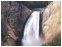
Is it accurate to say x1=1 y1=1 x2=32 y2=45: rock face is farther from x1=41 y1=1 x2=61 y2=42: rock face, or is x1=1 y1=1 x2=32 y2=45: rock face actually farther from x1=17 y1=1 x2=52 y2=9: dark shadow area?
x1=41 y1=1 x2=61 y2=42: rock face

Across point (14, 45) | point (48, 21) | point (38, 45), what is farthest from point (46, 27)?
point (14, 45)

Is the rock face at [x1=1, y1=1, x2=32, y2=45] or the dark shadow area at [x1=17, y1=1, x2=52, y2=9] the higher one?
the dark shadow area at [x1=17, y1=1, x2=52, y2=9]

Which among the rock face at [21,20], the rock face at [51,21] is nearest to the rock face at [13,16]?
the rock face at [21,20]

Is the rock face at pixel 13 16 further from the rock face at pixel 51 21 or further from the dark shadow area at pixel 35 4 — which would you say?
the rock face at pixel 51 21

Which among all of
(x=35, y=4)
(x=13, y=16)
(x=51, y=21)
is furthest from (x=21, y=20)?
(x=51, y=21)

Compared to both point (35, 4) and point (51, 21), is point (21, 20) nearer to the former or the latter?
point (35, 4)

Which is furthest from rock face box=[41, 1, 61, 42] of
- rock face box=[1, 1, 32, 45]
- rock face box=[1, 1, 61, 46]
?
rock face box=[1, 1, 32, 45]
